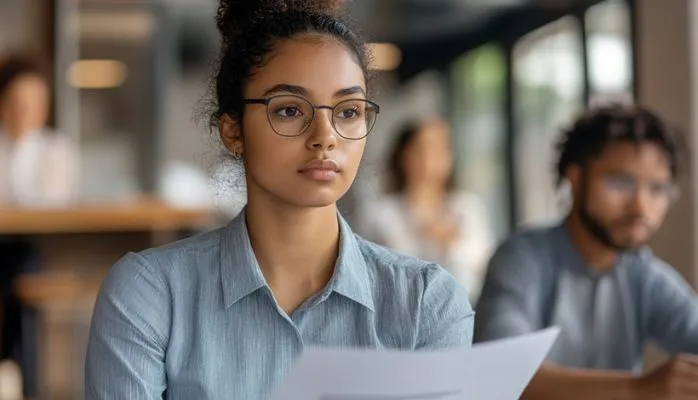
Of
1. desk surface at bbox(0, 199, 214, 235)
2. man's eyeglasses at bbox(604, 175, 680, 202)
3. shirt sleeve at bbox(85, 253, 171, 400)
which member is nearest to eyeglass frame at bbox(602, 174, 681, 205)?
man's eyeglasses at bbox(604, 175, 680, 202)

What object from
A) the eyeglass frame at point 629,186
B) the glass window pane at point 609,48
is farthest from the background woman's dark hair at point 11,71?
the eyeglass frame at point 629,186

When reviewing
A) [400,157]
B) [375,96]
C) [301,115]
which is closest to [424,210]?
[400,157]

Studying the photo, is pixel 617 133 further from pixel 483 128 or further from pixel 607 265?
pixel 483 128

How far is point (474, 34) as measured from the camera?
31.0 ft

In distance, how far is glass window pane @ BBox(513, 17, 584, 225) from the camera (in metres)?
6.38

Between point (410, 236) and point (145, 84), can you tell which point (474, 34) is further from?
point (410, 236)

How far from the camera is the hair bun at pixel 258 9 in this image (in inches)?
49.0

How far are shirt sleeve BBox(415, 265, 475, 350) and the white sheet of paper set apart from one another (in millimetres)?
117

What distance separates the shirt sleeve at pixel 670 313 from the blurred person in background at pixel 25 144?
3489 mm

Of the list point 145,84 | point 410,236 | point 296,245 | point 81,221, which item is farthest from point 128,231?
point 296,245

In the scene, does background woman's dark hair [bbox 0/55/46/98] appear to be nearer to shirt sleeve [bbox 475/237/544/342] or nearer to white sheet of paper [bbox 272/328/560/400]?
shirt sleeve [bbox 475/237/544/342]

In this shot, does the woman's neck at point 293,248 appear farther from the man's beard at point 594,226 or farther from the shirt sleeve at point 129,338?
the man's beard at point 594,226

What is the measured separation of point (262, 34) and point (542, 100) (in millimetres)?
6178

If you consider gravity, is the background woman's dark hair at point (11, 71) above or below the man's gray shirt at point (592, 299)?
above
